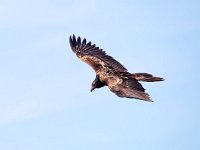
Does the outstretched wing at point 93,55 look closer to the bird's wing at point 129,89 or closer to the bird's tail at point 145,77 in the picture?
the bird's tail at point 145,77

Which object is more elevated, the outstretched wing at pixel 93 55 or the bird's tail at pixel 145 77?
the outstretched wing at pixel 93 55

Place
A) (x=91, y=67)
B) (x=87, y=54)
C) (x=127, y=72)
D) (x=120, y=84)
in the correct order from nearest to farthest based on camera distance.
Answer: (x=120, y=84) → (x=127, y=72) → (x=91, y=67) → (x=87, y=54)

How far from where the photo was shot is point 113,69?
110ft

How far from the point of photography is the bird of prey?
1133 inches

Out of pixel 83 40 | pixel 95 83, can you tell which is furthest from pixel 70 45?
pixel 95 83

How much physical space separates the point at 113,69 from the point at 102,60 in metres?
2.15

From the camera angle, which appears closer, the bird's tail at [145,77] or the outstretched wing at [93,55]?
the bird's tail at [145,77]

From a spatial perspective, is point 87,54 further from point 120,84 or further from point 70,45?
point 120,84

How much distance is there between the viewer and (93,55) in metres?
36.5

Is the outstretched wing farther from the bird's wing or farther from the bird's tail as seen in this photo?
the bird's wing

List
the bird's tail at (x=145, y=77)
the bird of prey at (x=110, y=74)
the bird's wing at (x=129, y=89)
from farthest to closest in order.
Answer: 1. the bird's tail at (x=145, y=77)
2. the bird of prey at (x=110, y=74)
3. the bird's wing at (x=129, y=89)

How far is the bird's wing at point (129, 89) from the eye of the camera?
27.9 meters

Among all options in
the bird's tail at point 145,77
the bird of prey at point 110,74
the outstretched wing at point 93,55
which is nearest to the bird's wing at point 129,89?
the bird of prey at point 110,74

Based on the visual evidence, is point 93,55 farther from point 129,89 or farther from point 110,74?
point 129,89
